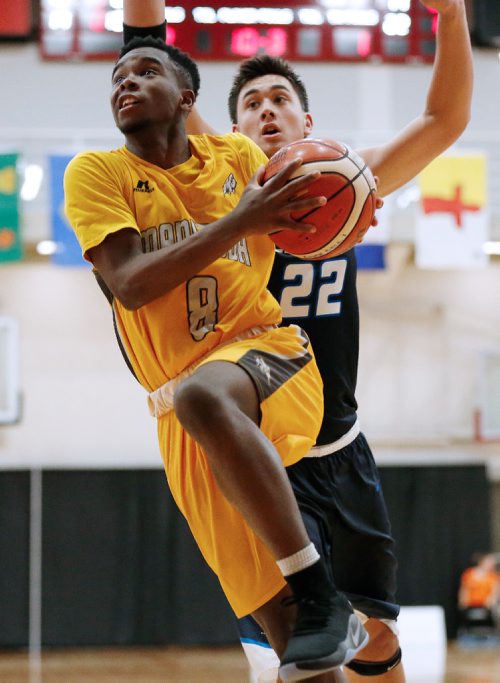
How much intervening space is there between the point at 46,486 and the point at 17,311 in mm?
2702

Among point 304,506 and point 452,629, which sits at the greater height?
point 304,506

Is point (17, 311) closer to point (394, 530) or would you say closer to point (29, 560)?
point (29, 560)

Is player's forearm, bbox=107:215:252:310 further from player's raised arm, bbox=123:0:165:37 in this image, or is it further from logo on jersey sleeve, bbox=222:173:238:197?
player's raised arm, bbox=123:0:165:37

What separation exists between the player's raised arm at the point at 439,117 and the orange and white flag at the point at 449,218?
25.9ft

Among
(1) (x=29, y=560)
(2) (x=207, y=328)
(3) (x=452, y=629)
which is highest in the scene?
(2) (x=207, y=328)

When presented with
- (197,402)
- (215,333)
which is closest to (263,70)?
(215,333)

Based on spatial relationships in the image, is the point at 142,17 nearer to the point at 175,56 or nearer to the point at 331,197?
the point at 175,56

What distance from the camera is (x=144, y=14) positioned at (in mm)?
3676

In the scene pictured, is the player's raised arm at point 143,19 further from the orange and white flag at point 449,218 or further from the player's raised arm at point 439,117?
the orange and white flag at point 449,218

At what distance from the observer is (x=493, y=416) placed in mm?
13969

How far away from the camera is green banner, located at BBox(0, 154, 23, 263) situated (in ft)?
38.4

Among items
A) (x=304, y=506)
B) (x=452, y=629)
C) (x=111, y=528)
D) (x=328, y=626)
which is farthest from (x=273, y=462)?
(x=452, y=629)

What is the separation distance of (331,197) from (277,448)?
74 cm

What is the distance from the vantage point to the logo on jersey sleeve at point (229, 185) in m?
3.21
